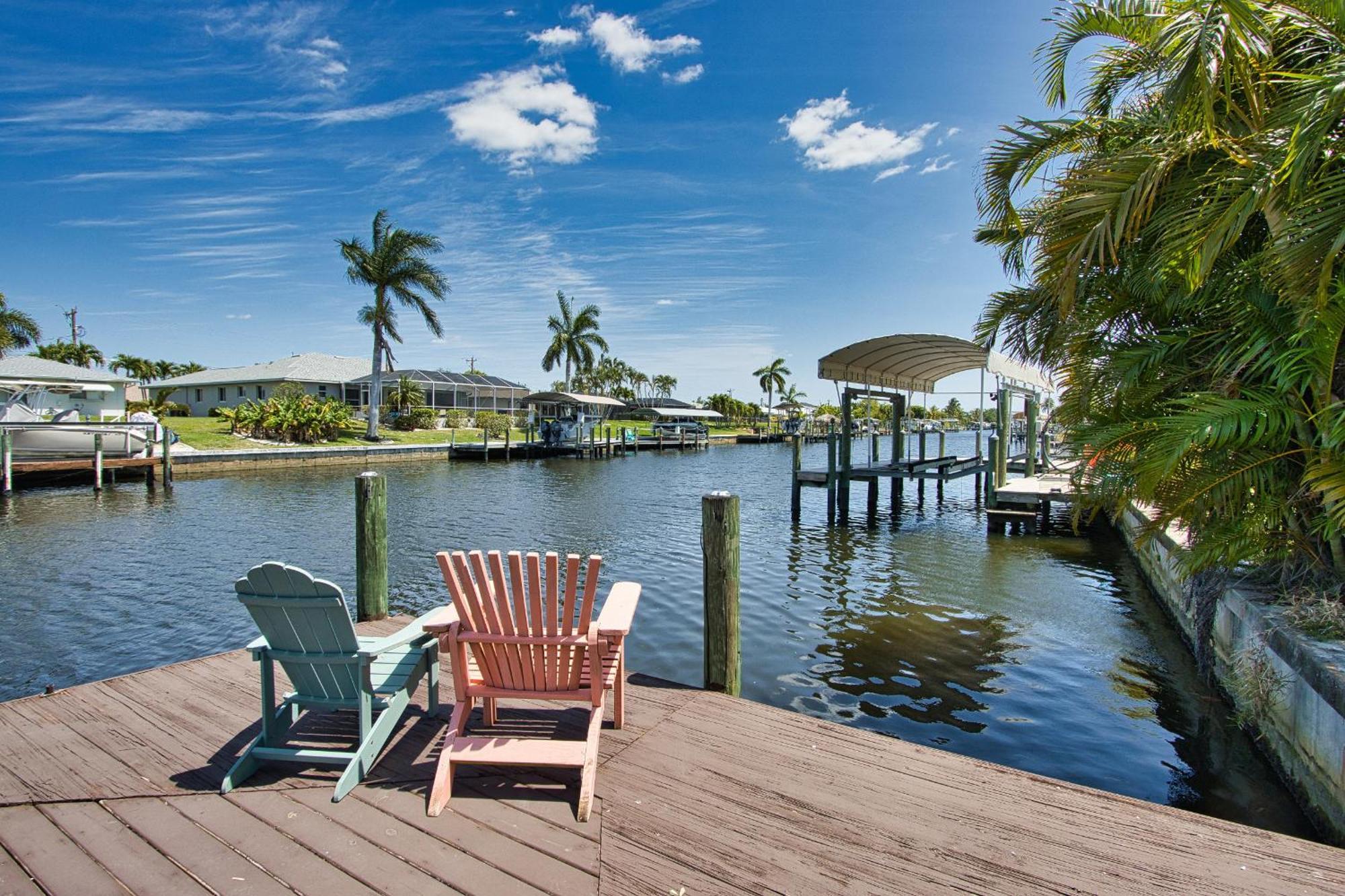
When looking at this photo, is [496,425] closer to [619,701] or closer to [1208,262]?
[619,701]

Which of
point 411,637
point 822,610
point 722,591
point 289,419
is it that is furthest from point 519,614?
point 289,419

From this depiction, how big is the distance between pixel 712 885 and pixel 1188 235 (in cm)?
501

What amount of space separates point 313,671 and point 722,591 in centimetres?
242

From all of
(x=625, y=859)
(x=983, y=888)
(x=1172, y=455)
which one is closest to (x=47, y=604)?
(x=625, y=859)

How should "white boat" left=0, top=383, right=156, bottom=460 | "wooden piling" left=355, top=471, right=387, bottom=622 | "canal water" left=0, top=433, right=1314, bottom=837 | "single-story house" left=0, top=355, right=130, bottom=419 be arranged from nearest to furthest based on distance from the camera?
1. "canal water" left=0, top=433, right=1314, bottom=837
2. "wooden piling" left=355, top=471, right=387, bottom=622
3. "white boat" left=0, top=383, right=156, bottom=460
4. "single-story house" left=0, top=355, right=130, bottom=419

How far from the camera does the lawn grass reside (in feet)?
98.9

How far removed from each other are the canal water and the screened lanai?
3235 cm

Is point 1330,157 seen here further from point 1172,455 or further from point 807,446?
point 807,446

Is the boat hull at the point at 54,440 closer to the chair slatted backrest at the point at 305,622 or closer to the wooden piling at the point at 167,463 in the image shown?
the wooden piling at the point at 167,463

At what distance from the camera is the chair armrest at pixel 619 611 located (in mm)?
3664

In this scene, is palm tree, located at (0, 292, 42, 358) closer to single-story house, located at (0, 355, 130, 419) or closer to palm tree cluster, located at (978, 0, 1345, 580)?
single-story house, located at (0, 355, 130, 419)

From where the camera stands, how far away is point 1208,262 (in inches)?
175

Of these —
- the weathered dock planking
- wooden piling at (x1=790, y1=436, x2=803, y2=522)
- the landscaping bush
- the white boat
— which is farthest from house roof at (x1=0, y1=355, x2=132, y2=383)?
the weathered dock planking

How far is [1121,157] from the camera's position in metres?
5.18
